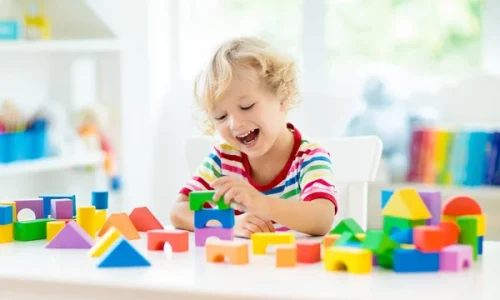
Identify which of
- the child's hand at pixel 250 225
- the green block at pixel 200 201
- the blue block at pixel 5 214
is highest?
the green block at pixel 200 201

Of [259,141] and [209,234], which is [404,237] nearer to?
[209,234]

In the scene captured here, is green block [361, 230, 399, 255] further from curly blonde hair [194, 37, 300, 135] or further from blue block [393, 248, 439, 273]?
curly blonde hair [194, 37, 300, 135]

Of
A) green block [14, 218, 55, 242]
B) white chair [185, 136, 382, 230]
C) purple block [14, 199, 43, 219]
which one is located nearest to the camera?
green block [14, 218, 55, 242]

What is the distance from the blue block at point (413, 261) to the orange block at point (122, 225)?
49 centimetres

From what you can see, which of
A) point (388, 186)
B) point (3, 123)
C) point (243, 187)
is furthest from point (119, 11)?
point (243, 187)

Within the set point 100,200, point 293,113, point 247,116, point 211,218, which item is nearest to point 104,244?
Answer: point 211,218

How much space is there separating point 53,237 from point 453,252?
24.2 inches

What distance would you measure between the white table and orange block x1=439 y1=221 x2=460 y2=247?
5cm

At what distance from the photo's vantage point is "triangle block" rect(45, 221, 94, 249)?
1214 millimetres

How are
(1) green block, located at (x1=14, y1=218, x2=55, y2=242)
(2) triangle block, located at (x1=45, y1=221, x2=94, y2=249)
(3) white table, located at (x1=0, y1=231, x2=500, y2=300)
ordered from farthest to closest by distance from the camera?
(1) green block, located at (x1=14, y1=218, x2=55, y2=242) < (2) triangle block, located at (x1=45, y1=221, x2=94, y2=249) < (3) white table, located at (x1=0, y1=231, x2=500, y2=300)

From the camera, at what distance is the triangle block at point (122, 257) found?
3.43ft

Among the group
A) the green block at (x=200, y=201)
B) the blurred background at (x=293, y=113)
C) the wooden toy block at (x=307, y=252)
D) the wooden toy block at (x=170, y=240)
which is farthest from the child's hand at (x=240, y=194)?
the blurred background at (x=293, y=113)

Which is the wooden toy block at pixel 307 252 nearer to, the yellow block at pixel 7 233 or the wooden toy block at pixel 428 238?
the wooden toy block at pixel 428 238

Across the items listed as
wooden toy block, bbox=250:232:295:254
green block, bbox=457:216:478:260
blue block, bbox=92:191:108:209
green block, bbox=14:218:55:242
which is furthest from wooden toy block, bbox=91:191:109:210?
green block, bbox=457:216:478:260
